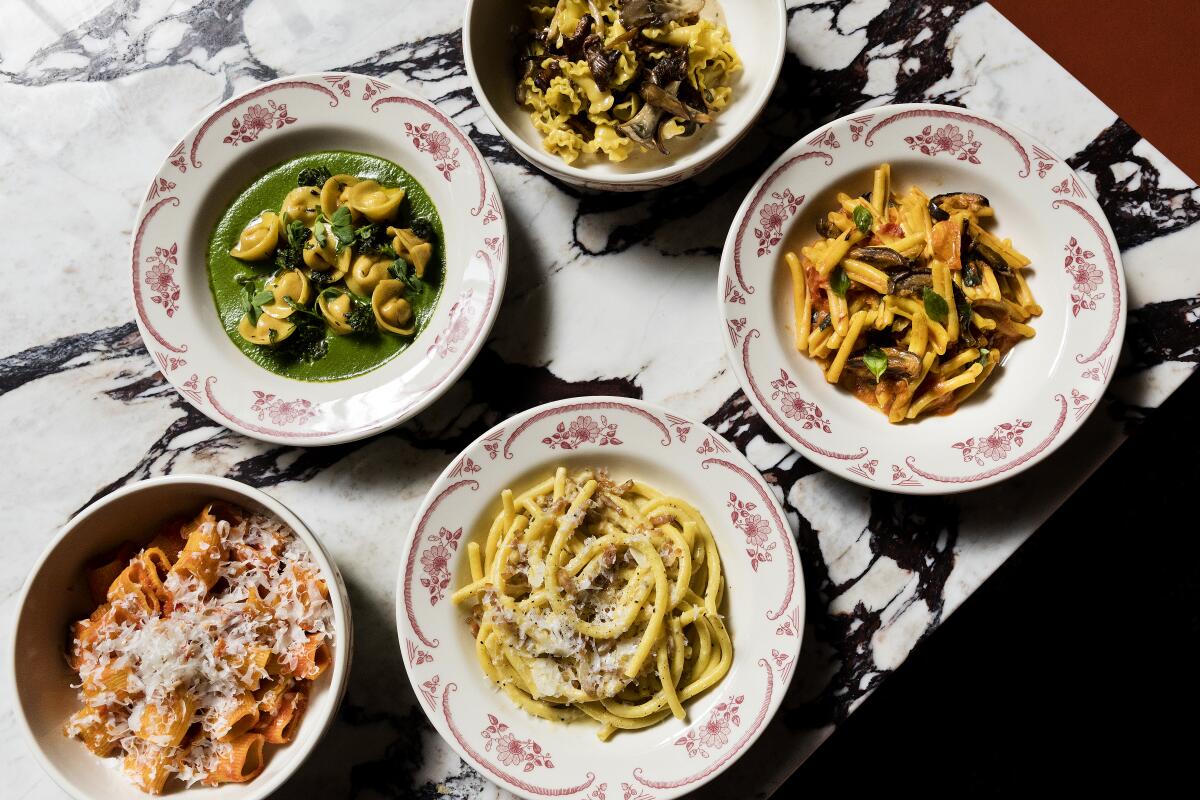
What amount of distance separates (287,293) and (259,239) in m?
0.21

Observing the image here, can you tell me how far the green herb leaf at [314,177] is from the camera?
2.82 meters

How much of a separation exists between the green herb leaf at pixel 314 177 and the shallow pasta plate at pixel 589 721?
3.38 feet

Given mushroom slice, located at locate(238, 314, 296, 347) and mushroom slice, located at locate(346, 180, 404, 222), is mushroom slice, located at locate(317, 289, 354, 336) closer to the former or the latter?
mushroom slice, located at locate(238, 314, 296, 347)

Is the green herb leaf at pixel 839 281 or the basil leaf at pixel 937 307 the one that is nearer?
the basil leaf at pixel 937 307

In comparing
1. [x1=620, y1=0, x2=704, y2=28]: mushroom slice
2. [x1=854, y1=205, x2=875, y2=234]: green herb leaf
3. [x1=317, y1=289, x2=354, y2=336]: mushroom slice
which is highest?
[x1=620, y1=0, x2=704, y2=28]: mushroom slice

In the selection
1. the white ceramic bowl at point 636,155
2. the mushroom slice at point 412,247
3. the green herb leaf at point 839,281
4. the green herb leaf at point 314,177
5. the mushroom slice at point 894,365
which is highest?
the white ceramic bowl at point 636,155

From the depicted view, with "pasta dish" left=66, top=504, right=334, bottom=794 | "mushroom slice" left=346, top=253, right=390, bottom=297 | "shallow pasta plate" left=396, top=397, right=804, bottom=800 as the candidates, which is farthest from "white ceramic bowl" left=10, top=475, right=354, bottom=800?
"mushroom slice" left=346, top=253, right=390, bottom=297

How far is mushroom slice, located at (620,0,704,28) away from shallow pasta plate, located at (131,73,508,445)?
601 millimetres

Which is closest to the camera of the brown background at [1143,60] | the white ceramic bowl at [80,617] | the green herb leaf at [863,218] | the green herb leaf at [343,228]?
the white ceramic bowl at [80,617]

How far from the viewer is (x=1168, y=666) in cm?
386

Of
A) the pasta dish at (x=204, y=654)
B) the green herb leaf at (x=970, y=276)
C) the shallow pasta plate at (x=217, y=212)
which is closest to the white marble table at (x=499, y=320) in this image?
the shallow pasta plate at (x=217, y=212)

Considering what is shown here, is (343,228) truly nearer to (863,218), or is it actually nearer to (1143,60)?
(863,218)

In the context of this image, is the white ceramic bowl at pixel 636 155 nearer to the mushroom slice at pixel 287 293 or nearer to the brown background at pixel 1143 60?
the mushroom slice at pixel 287 293

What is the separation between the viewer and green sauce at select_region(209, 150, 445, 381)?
2756 millimetres
